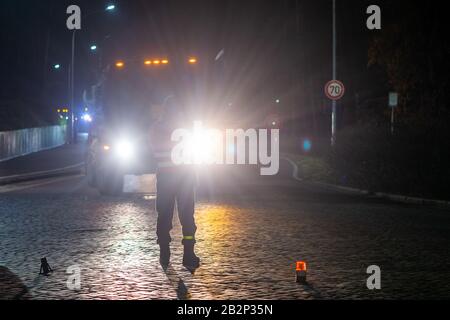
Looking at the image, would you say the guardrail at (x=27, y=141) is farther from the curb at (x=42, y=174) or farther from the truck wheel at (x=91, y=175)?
the truck wheel at (x=91, y=175)

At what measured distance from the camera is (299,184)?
834 inches

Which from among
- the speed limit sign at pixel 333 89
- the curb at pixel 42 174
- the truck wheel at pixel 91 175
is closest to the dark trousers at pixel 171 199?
the truck wheel at pixel 91 175

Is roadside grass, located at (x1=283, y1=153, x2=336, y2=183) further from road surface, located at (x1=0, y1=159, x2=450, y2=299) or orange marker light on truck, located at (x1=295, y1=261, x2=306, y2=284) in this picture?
orange marker light on truck, located at (x1=295, y1=261, x2=306, y2=284)

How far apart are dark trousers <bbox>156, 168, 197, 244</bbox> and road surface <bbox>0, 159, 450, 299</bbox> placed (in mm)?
428

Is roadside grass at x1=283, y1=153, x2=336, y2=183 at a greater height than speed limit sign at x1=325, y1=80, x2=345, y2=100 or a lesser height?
lesser

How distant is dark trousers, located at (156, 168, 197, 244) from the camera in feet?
28.8

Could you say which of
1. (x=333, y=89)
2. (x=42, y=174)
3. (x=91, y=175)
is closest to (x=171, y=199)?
(x=91, y=175)

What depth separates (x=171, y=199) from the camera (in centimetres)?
883

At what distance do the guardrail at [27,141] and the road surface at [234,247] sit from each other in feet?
50.1

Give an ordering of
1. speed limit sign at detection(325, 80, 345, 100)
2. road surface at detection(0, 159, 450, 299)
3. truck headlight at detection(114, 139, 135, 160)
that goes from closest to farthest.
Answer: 1. road surface at detection(0, 159, 450, 299)
2. truck headlight at detection(114, 139, 135, 160)
3. speed limit sign at detection(325, 80, 345, 100)

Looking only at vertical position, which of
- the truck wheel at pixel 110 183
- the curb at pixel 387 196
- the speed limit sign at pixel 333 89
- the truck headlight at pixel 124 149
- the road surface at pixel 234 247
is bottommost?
the road surface at pixel 234 247

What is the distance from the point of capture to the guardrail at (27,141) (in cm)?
3178

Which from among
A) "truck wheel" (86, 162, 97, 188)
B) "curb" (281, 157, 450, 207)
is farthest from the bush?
"truck wheel" (86, 162, 97, 188)

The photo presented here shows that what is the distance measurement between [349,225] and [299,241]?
2.01 metres
